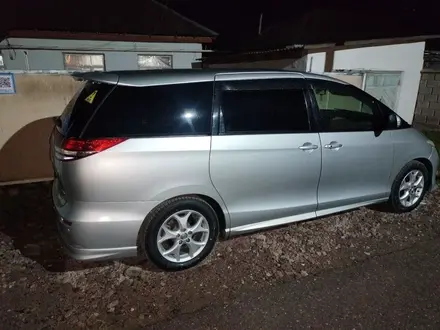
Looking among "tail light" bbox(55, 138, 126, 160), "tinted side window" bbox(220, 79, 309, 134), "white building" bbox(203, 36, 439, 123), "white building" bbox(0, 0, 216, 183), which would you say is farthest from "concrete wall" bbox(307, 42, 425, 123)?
"tail light" bbox(55, 138, 126, 160)

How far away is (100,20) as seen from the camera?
448 inches

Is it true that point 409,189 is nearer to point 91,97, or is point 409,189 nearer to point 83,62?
point 91,97

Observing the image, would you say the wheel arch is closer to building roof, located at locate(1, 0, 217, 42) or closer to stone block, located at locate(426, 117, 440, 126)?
stone block, located at locate(426, 117, 440, 126)

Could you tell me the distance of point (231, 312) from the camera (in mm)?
2650

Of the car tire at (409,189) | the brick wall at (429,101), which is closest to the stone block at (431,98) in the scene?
the brick wall at (429,101)

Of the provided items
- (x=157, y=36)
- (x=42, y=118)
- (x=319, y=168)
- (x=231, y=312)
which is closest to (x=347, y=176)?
(x=319, y=168)

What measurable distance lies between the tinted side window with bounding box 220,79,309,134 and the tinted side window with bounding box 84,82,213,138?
0.61 ft

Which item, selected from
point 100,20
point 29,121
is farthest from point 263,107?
point 100,20

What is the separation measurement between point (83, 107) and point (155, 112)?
577 millimetres

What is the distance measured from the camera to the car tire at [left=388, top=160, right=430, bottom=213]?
414cm

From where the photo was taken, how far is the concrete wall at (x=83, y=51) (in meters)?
10.3

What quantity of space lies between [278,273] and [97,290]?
1.54 meters

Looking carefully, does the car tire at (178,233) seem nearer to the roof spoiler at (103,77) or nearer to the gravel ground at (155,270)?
the gravel ground at (155,270)

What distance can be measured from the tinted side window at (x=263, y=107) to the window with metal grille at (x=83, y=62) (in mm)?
9293
